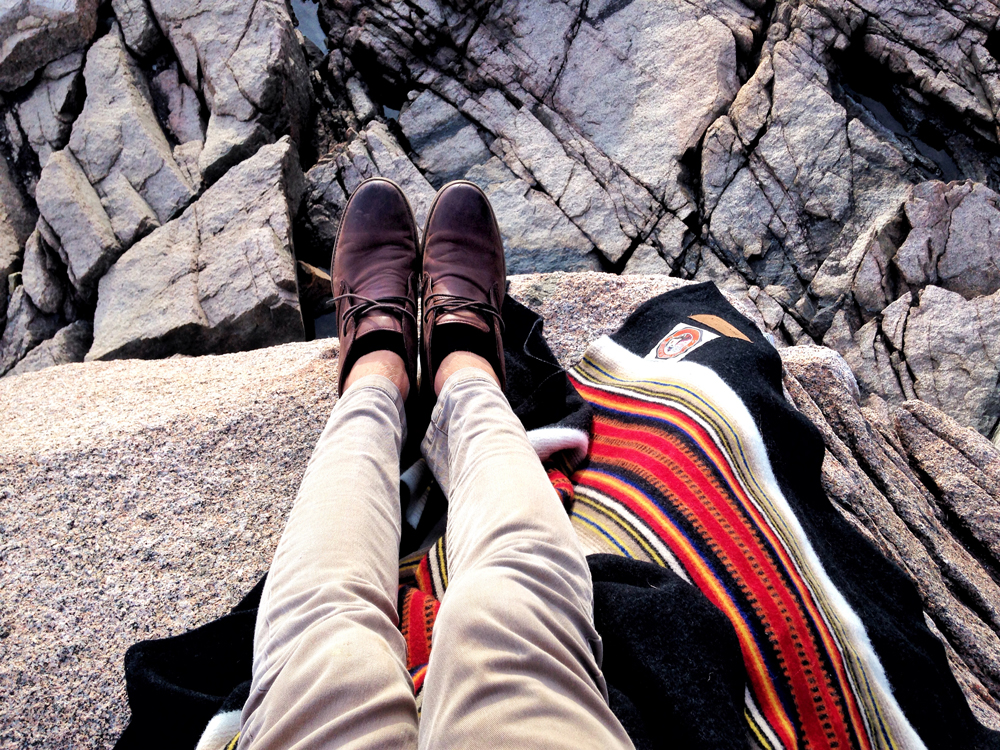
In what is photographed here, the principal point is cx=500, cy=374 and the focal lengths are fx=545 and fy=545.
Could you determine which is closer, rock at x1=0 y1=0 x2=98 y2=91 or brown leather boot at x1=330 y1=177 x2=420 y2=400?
→ brown leather boot at x1=330 y1=177 x2=420 y2=400

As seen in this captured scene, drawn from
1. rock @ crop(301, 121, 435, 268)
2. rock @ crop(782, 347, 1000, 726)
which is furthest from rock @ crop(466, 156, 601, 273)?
rock @ crop(782, 347, 1000, 726)

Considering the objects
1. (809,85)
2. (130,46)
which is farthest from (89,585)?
(809,85)

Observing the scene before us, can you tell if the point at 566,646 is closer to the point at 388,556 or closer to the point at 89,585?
the point at 388,556

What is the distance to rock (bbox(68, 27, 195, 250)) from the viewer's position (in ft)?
16.6

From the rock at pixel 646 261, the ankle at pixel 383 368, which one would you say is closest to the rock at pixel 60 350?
the ankle at pixel 383 368

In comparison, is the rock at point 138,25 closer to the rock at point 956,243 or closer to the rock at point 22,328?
the rock at point 22,328

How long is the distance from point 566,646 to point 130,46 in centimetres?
712

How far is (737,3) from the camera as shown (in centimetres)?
655

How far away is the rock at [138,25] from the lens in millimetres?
5535

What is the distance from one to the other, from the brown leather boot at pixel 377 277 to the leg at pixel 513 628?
74cm

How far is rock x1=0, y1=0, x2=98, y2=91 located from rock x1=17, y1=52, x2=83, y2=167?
105mm

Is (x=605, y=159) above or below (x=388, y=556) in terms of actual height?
above

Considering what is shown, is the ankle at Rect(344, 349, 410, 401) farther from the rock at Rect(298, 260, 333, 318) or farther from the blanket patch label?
the rock at Rect(298, 260, 333, 318)

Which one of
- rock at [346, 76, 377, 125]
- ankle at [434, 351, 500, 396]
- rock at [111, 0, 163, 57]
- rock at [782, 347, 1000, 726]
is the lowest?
rock at [782, 347, 1000, 726]
